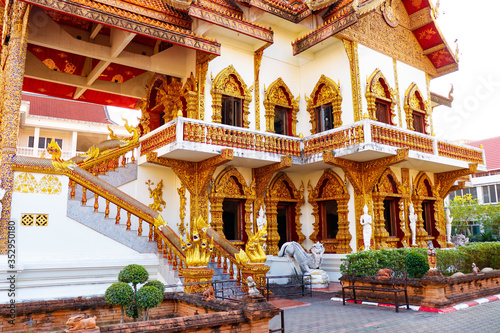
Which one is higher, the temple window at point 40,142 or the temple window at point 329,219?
the temple window at point 40,142

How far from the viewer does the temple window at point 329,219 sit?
1311 cm

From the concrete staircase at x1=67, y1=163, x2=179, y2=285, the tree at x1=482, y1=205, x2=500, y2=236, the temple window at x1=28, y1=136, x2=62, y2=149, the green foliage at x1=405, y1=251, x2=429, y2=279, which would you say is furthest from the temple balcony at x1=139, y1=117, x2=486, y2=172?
the temple window at x1=28, y1=136, x2=62, y2=149

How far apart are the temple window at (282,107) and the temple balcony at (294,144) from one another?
1022mm

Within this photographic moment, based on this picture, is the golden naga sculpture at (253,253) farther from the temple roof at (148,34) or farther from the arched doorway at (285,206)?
the temple roof at (148,34)

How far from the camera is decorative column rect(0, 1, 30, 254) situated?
7.92 m

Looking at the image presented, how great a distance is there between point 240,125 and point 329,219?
400 centimetres

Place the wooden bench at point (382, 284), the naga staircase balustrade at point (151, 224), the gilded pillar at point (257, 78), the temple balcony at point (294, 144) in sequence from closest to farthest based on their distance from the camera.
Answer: the wooden bench at point (382, 284) < the naga staircase balustrade at point (151, 224) < the temple balcony at point (294, 144) < the gilded pillar at point (257, 78)

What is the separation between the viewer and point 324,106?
1335 centimetres

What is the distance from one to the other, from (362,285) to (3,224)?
22.8 ft

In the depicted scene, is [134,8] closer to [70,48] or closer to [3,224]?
[70,48]

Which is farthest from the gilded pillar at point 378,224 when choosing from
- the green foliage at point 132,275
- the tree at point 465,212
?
the tree at point 465,212

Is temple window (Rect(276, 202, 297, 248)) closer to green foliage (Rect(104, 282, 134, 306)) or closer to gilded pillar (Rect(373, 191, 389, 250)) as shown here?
gilded pillar (Rect(373, 191, 389, 250))

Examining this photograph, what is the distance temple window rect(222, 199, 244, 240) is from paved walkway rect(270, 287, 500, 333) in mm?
4154

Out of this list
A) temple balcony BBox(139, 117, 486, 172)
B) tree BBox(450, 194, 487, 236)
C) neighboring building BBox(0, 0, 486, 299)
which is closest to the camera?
neighboring building BBox(0, 0, 486, 299)
